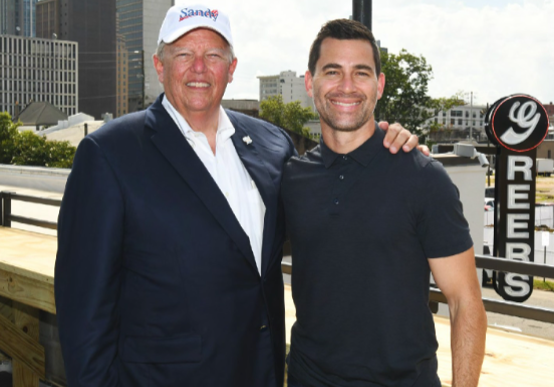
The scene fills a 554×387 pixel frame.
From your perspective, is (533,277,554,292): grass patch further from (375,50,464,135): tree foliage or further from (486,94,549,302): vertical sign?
(375,50,464,135): tree foliage

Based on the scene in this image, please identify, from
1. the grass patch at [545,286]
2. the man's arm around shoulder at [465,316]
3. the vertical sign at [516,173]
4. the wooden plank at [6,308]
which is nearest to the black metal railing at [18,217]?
the wooden plank at [6,308]

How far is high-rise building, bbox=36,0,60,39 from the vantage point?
541 ft

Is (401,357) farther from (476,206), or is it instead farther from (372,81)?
(476,206)

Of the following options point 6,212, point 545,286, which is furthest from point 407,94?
point 6,212

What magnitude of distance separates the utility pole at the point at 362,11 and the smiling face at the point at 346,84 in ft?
6.12

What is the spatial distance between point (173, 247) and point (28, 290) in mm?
2512

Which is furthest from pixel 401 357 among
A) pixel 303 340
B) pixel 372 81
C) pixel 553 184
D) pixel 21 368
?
pixel 553 184

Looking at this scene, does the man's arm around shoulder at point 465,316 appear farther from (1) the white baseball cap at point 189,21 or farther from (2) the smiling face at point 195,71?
(1) the white baseball cap at point 189,21

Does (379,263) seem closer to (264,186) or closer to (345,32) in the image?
(264,186)

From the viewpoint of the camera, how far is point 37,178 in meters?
23.5

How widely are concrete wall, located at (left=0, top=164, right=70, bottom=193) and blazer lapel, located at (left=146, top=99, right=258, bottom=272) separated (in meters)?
20.1

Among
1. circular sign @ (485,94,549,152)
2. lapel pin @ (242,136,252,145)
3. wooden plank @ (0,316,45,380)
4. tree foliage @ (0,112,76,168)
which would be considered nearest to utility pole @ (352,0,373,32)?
lapel pin @ (242,136,252,145)

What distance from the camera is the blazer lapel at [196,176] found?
8.53 ft

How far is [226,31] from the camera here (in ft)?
9.30
